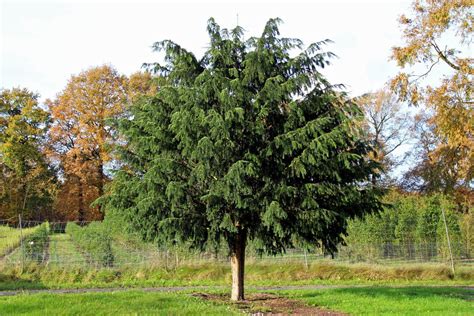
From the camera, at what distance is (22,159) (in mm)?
41469

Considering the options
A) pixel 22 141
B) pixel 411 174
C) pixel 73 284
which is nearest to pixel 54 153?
pixel 22 141

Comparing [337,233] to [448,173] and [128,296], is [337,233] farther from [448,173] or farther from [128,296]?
[448,173]

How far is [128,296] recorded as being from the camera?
11.0 metres

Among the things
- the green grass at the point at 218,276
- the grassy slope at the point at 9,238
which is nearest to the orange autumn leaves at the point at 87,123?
the grassy slope at the point at 9,238

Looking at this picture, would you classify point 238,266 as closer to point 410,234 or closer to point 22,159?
point 410,234

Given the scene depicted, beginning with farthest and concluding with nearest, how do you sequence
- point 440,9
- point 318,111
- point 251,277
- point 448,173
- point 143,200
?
1. point 448,173
2. point 251,277
3. point 440,9
4. point 318,111
5. point 143,200

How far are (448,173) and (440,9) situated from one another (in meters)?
26.2

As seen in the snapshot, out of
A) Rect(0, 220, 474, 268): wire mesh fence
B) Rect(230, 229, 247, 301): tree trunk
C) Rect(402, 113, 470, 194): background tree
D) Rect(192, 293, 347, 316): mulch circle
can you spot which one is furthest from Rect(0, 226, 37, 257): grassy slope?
Rect(402, 113, 470, 194): background tree

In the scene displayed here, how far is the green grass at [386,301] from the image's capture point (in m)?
10.2

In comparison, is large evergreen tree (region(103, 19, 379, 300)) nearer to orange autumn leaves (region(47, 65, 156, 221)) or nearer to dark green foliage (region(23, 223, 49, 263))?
dark green foliage (region(23, 223, 49, 263))

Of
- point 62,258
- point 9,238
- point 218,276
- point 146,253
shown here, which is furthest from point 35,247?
point 218,276

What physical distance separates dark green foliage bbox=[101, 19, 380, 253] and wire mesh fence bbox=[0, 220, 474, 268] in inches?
214

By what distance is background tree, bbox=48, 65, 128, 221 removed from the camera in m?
38.6

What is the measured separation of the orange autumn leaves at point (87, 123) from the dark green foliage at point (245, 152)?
89.0 ft
